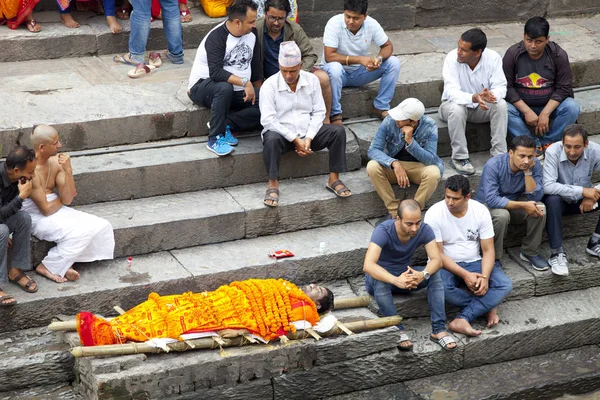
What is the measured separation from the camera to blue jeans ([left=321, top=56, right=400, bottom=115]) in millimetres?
8469

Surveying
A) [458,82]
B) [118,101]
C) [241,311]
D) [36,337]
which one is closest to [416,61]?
[458,82]

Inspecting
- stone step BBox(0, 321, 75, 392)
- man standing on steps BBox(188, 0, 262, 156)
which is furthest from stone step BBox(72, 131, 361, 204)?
stone step BBox(0, 321, 75, 392)

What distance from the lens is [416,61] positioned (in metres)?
9.77

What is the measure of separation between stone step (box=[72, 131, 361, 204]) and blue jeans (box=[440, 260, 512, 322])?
155 cm

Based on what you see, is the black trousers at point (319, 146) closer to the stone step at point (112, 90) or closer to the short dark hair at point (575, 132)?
the stone step at point (112, 90)

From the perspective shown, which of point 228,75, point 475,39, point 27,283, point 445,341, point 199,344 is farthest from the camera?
point 475,39

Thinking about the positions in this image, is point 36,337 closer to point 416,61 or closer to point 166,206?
point 166,206

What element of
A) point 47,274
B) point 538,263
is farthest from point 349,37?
point 47,274

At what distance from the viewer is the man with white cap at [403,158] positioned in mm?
7891

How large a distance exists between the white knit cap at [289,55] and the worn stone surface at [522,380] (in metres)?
2.55

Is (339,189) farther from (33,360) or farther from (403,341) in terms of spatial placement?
(33,360)

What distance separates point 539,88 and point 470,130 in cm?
69

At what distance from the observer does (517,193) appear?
8.03 meters

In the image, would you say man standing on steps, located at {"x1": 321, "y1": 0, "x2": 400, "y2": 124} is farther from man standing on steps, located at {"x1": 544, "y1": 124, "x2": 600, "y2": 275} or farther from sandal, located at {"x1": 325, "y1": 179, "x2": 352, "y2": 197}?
man standing on steps, located at {"x1": 544, "y1": 124, "x2": 600, "y2": 275}
